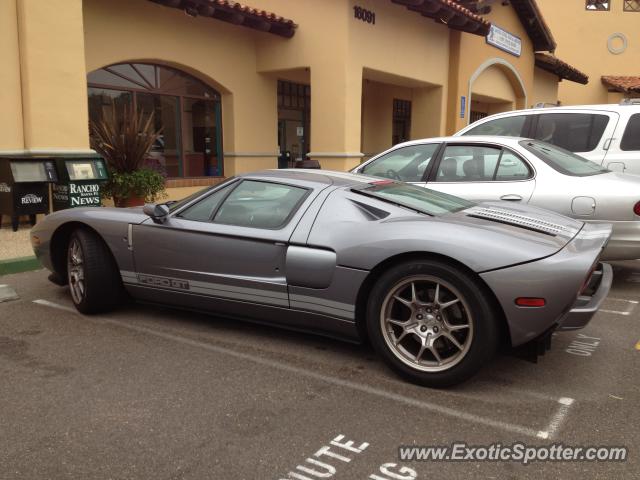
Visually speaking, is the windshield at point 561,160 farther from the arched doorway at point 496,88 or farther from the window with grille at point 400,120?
the window with grille at point 400,120

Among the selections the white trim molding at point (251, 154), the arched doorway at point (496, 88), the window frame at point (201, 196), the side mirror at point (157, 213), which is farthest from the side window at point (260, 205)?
the arched doorway at point (496, 88)

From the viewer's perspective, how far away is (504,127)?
718cm

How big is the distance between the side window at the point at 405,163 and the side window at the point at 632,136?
2132 mm

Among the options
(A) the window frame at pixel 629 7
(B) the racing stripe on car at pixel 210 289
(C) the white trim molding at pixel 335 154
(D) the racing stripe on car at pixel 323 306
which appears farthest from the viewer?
(A) the window frame at pixel 629 7

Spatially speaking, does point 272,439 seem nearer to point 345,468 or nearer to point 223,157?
point 345,468

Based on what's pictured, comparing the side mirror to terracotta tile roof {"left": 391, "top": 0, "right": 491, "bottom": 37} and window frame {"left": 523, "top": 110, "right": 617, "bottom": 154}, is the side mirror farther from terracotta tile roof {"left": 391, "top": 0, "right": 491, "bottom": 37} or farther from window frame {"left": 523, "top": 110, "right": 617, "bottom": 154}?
terracotta tile roof {"left": 391, "top": 0, "right": 491, "bottom": 37}

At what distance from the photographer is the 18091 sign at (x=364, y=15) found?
11578 mm

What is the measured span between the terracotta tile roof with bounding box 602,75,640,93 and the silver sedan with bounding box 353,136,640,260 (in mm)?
21635

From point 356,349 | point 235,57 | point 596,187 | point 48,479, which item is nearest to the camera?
point 48,479

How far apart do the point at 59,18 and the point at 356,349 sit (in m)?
6.84

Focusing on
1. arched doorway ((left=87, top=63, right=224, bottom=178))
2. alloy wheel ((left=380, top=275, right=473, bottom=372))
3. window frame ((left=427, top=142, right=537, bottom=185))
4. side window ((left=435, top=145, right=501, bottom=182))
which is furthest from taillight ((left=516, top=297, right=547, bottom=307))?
arched doorway ((left=87, top=63, right=224, bottom=178))

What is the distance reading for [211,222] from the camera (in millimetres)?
4152

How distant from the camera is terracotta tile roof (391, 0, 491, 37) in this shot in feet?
40.2

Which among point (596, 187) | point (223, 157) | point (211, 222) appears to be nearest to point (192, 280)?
point (211, 222)
